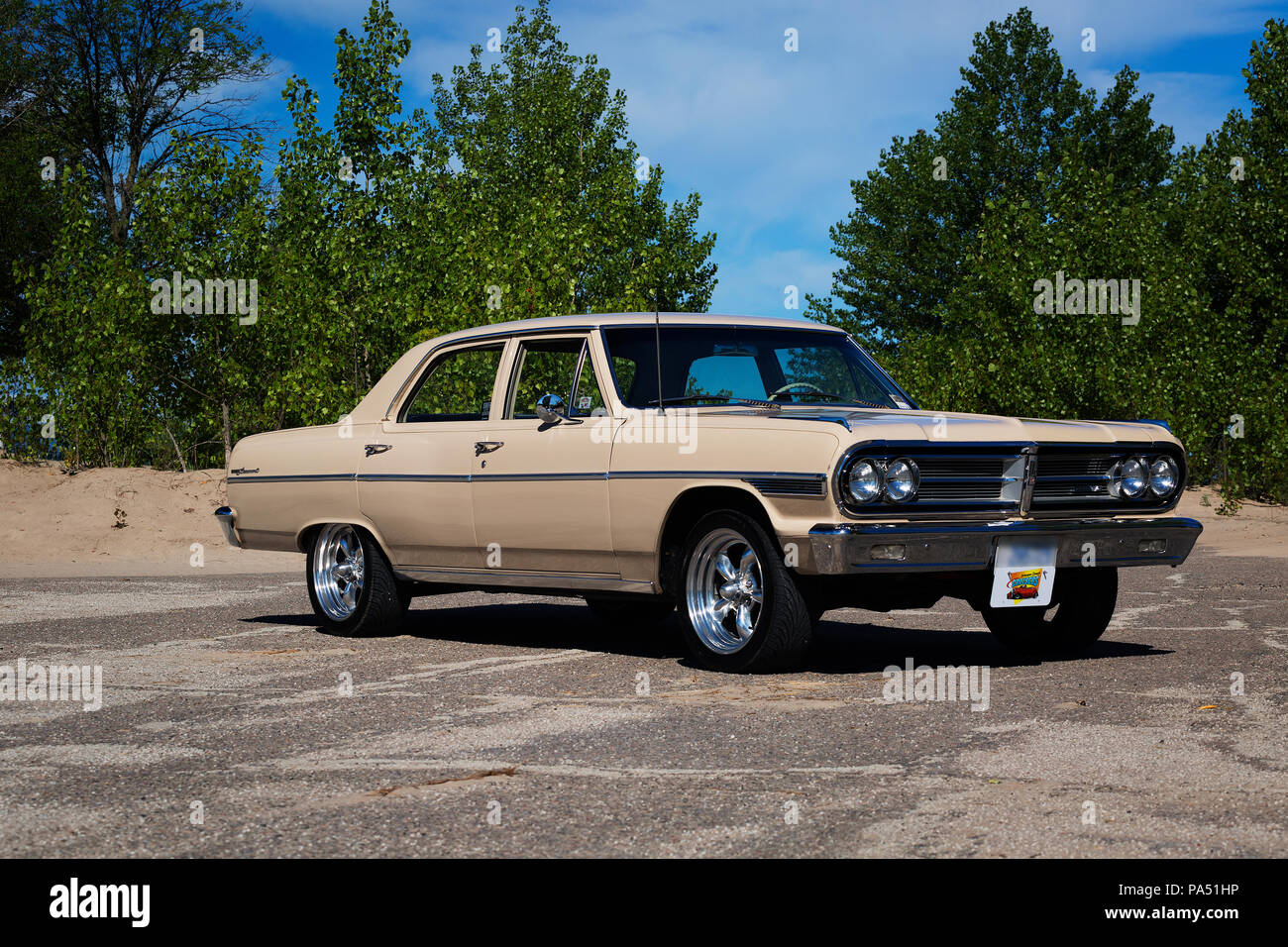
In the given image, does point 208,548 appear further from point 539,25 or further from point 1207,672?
point 539,25

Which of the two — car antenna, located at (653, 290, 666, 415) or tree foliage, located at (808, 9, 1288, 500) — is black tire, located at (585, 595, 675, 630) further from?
tree foliage, located at (808, 9, 1288, 500)

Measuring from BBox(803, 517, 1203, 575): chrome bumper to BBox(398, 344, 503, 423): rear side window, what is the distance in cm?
278

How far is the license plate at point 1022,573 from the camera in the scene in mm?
6840

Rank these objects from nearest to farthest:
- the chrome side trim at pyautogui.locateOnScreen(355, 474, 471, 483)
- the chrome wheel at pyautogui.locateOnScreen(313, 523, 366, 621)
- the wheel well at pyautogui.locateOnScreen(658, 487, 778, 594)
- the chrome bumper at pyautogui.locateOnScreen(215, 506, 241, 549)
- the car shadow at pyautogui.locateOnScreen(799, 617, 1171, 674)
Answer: the wheel well at pyautogui.locateOnScreen(658, 487, 778, 594), the car shadow at pyautogui.locateOnScreen(799, 617, 1171, 674), the chrome side trim at pyautogui.locateOnScreen(355, 474, 471, 483), the chrome wheel at pyautogui.locateOnScreen(313, 523, 366, 621), the chrome bumper at pyautogui.locateOnScreen(215, 506, 241, 549)

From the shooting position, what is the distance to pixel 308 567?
9664mm

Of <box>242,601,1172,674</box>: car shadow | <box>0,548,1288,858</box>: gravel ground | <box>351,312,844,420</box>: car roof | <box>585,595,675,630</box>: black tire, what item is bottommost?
<box>242,601,1172,674</box>: car shadow

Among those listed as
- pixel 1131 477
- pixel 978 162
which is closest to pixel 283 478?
pixel 1131 477

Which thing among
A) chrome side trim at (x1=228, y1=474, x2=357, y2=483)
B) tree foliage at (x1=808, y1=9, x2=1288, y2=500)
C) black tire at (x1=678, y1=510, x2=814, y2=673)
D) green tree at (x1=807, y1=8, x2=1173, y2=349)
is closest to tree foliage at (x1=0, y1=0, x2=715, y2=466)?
tree foliage at (x1=808, y1=9, x2=1288, y2=500)

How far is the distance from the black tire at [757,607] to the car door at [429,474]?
1638mm

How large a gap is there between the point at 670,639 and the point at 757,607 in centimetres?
212

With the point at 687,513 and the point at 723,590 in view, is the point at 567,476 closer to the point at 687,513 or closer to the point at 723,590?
the point at 687,513

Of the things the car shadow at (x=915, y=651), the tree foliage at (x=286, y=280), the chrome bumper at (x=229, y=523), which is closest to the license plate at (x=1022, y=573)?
the car shadow at (x=915, y=651)

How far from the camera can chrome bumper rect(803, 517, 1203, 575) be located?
6480 mm
